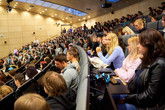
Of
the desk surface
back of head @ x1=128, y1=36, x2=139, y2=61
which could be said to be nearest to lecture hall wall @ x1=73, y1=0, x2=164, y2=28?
back of head @ x1=128, y1=36, x2=139, y2=61

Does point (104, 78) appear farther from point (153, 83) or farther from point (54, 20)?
point (54, 20)

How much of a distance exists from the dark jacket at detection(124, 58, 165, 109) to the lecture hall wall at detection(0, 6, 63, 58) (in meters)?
19.1

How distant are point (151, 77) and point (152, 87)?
9 cm

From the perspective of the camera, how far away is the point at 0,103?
5.42ft

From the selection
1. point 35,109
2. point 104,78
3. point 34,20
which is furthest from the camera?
point 34,20

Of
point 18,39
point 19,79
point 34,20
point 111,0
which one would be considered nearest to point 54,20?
point 34,20

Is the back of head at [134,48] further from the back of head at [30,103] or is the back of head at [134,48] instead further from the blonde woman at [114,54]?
the back of head at [30,103]

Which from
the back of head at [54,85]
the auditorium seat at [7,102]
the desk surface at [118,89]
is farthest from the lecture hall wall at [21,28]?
the desk surface at [118,89]

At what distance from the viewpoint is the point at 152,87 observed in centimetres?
115

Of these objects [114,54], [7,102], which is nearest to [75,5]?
[114,54]

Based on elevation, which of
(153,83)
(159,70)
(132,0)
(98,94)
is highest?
(132,0)

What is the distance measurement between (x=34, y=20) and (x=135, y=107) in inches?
815

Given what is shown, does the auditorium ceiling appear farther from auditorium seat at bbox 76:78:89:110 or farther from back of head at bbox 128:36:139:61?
auditorium seat at bbox 76:78:89:110

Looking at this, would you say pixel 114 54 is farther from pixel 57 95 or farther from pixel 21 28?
pixel 21 28
